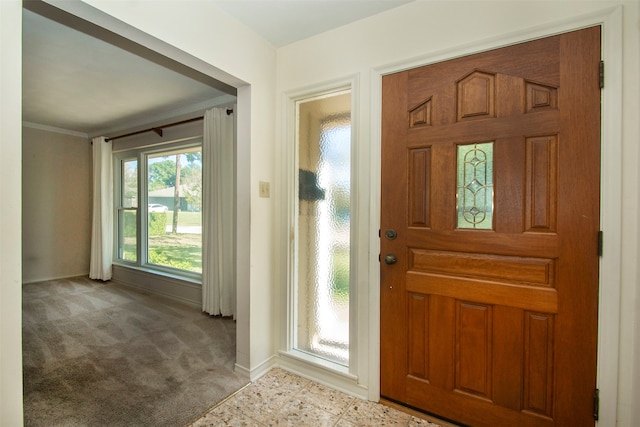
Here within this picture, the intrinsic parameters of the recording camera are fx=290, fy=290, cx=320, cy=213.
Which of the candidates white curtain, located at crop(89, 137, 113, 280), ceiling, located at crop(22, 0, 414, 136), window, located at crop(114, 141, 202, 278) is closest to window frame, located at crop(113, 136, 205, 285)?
window, located at crop(114, 141, 202, 278)

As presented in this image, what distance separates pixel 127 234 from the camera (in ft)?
15.5

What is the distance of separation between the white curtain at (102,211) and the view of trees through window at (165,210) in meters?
0.18

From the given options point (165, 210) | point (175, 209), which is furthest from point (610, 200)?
point (165, 210)

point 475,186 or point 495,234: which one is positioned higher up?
point 475,186

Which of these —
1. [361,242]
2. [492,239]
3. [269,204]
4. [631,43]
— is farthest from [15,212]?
[631,43]

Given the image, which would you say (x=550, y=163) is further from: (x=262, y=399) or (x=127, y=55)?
(x=127, y=55)

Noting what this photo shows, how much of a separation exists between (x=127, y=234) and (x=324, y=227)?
4134 millimetres

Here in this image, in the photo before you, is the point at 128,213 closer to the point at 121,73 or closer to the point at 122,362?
the point at 121,73

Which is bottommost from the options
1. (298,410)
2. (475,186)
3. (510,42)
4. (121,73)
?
(298,410)

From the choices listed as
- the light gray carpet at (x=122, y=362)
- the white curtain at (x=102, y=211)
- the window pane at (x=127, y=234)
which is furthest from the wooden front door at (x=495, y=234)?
the white curtain at (x=102, y=211)

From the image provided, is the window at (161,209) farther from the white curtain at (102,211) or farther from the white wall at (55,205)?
the white wall at (55,205)

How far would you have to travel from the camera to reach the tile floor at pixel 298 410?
1.64 meters

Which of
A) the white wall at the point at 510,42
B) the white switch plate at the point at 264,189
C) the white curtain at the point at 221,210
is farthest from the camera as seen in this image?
the white curtain at the point at 221,210

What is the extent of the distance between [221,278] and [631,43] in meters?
3.44
